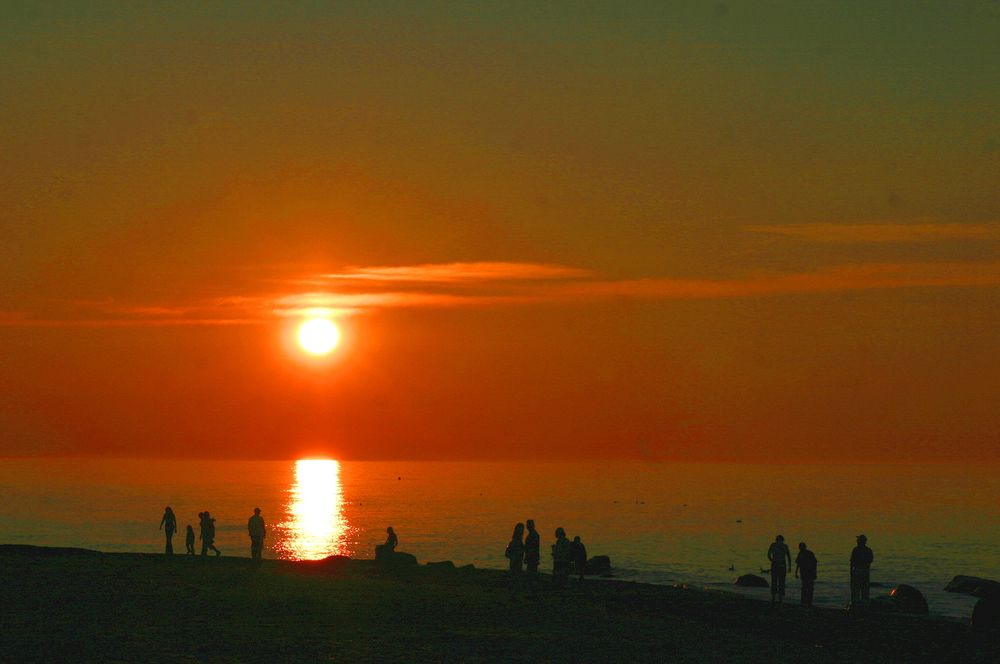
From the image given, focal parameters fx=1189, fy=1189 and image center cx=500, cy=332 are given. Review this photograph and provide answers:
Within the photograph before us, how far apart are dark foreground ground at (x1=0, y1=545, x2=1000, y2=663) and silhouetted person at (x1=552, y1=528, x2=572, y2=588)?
2.96ft

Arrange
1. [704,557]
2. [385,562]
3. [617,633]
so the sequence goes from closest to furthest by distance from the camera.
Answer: [617,633], [385,562], [704,557]

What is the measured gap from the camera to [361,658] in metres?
23.0

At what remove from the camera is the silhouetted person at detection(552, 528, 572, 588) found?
38156 mm

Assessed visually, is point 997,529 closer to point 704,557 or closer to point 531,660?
point 704,557

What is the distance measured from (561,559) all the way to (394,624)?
11.5m

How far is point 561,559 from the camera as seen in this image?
3819cm

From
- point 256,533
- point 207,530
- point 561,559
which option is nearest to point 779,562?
point 561,559

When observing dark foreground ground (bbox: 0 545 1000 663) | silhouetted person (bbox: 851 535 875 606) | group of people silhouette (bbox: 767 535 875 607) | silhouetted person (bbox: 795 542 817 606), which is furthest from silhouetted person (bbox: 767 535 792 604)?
silhouetted person (bbox: 851 535 875 606)

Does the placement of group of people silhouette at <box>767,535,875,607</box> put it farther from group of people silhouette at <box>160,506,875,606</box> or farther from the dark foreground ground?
the dark foreground ground

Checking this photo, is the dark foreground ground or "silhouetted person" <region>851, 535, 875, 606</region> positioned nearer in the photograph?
the dark foreground ground

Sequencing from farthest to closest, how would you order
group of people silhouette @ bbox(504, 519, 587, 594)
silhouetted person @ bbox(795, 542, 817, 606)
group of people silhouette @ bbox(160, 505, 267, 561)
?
group of people silhouette @ bbox(160, 505, 267, 561)
silhouetted person @ bbox(795, 542, 817, 606)
group of people silhouette @ bbox(504, 519, 587, 594)

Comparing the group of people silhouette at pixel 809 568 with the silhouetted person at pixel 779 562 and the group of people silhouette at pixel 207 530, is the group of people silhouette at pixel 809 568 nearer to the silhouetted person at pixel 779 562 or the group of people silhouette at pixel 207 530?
the silhouetted person at pixel 779 562

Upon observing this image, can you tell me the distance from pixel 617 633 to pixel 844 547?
97037mm

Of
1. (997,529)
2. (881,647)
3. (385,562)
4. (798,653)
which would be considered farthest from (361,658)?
(997,529)
